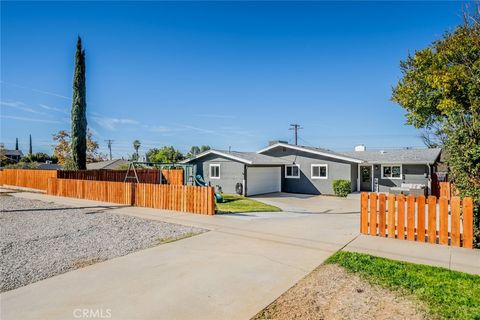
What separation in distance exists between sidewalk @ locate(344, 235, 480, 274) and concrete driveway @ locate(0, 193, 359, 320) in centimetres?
54

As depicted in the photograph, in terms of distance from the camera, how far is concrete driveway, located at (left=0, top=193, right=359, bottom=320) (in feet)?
12.4

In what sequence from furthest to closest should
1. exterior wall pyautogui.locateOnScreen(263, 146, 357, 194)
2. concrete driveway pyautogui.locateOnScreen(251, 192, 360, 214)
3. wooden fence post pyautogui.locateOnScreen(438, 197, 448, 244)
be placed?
exterior wall pyautogui.locateOnScreen(263, 146, 357, 194) → concrete driveway pyautogui.locateOnScreen(251, 192, 360, 214) → wooden fence post pyautogui.locateOnScreen(438, 197, 448, 244)

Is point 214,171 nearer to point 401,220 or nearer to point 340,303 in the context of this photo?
point 401,220

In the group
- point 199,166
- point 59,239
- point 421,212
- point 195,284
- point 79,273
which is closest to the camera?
point 195,284

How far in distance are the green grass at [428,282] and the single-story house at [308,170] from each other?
46.8ft

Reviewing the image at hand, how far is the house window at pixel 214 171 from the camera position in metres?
21.8

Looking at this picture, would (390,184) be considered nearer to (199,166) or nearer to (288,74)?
(288,74)

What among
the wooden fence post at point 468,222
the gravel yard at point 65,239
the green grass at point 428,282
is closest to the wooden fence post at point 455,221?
the wooden fence post at point 468,222

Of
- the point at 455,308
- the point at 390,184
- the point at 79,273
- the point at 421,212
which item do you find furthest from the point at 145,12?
the point at 390,184

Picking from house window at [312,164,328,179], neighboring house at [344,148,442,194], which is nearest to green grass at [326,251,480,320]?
house window at [312,164,328,179]

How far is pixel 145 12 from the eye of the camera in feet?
42.5

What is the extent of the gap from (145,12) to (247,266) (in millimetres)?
12501

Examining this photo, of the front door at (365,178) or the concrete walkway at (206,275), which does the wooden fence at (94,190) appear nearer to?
the concrete walkway at (206,275)

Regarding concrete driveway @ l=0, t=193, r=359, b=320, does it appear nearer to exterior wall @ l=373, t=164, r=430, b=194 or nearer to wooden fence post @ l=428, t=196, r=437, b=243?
wooden fence post @ l=428, t=196, r=437, b=243
